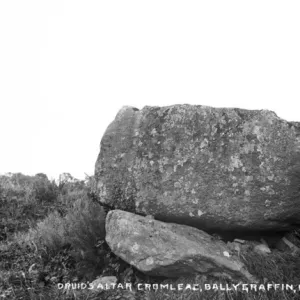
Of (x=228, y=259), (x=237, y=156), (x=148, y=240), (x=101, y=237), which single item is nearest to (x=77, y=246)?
(x=101, y=237)

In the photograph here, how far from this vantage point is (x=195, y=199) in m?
4.52

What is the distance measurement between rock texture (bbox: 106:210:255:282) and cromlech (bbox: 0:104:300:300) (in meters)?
0.01

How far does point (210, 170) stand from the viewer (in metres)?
4.54

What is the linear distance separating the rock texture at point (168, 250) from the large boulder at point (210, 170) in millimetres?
355

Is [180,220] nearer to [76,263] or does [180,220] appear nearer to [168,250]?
[168,250]

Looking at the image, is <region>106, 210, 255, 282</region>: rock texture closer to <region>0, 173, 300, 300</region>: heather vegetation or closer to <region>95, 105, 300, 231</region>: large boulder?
<region>0, 173, 300, 300</region>: heather vegetation

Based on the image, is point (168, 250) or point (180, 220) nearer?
point (168, 250)

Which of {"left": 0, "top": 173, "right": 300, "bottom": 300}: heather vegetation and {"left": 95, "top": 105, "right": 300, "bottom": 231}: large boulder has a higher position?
{"left": 95, "top": 105, "right": 300, "bottom": 231}: large boulder

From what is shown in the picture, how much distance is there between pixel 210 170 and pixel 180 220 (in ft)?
2.79

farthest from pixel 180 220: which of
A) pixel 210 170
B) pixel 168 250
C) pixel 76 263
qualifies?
pixel 76 263

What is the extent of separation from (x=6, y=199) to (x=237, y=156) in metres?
5.47

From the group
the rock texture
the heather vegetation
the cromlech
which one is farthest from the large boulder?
the heather vegetation

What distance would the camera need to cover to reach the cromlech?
12.7 ft

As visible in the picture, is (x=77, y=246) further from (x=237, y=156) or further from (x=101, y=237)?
(x=237, y=156)
